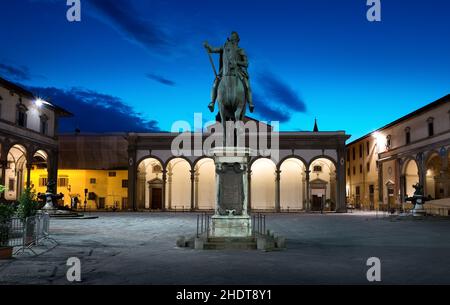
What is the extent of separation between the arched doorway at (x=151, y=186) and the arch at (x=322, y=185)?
1613 centimetres

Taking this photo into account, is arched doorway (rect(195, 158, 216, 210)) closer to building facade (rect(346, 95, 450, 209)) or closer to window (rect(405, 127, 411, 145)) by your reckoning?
building facade (rect(346, 95, 450, 209))

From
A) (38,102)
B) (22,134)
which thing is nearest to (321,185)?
(38,102)

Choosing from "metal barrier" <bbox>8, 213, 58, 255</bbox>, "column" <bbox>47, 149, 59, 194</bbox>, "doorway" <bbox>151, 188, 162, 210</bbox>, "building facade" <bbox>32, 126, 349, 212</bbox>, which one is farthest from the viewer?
"doorway" <bbox>151, 188, 162, 210</bbox>

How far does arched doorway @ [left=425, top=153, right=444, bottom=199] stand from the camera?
38.9 m

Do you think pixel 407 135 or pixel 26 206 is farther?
pixel 407 135

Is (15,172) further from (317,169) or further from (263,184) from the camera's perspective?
(317,169)

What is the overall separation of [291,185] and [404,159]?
11552 mm

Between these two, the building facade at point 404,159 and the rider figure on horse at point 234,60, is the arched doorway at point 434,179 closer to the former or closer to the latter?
the building facade at point 404,159

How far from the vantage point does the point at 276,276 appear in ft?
23.7

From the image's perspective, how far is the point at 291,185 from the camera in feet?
147

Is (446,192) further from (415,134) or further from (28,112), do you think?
(28,112)

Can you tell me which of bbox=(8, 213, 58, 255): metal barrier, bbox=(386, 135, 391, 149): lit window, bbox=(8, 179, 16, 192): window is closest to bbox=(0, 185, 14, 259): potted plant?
bbox=(8, 213, 58, 255): metal barrier

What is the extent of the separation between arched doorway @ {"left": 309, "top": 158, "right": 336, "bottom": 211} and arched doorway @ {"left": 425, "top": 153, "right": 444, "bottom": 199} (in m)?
8.93

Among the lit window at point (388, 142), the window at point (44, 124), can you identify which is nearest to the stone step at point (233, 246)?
the window at point (44, 124)
